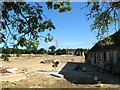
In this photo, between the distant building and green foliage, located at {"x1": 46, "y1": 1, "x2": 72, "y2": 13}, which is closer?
green foliage, located at {"x1": 46, "y1": 1, "x2": 72, "y2": 13}

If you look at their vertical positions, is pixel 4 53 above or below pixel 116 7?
below

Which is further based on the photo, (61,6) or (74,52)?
(74,52)

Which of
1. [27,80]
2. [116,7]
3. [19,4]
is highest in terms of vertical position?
[116,7]

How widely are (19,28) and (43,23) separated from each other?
0.77m

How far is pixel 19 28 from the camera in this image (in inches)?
346

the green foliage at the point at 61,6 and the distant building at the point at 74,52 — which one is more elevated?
the distant building at the point at 74,52

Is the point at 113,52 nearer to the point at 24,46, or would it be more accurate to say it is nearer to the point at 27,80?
the point at 27,80

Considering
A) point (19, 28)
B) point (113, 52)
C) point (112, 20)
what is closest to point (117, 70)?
point (113, 52)

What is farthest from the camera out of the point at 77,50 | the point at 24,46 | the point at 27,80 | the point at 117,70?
the point at 77,50

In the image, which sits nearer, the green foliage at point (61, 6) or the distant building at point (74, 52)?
the green foliage at point (61, 6)

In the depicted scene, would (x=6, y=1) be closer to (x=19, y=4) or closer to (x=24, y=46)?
(x=19, y=4)

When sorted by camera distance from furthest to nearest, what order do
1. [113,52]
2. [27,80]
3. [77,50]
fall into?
[77,50] → [113,52] → [27,80]

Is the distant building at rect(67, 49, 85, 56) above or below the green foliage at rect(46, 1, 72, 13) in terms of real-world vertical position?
above

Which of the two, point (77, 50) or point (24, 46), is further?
point (77, 50)
